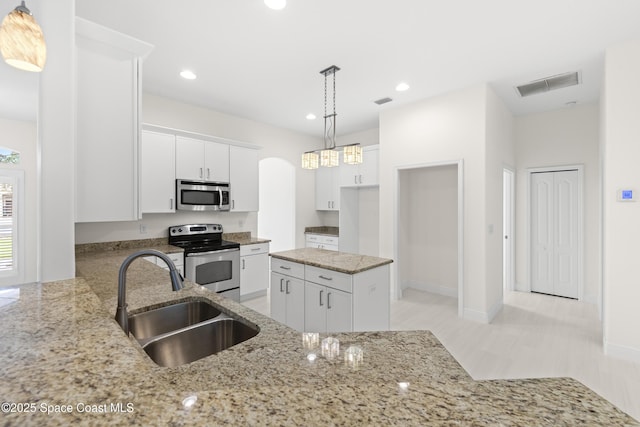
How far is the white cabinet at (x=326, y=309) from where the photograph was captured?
254 centimetres

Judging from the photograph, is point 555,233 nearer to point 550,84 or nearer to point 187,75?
point 550,84

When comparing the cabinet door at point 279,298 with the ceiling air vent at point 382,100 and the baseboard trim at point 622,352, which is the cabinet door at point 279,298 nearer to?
the ceiling air vent at point 382,100

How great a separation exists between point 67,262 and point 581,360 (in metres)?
3.99

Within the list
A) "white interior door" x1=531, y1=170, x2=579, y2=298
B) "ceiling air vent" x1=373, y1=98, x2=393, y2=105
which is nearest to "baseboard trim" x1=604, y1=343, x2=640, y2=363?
"white interior door" x1=531, y1=170, x2=579, y2=298

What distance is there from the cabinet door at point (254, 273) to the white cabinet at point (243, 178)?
80 cm

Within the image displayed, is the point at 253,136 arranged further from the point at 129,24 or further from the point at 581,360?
the point at 581,360

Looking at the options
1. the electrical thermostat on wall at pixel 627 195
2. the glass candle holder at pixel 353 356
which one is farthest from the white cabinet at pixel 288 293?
the electrical thermostat on wall at pixel 627 195

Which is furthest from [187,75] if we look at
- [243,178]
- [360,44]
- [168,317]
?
[168,317]

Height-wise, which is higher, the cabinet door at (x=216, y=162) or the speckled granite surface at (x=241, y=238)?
the cabinet door at (x=216, y=162)

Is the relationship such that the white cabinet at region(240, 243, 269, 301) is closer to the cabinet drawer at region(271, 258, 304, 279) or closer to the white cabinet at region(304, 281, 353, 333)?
the cabinet drawer at region(271, 258, 304, 279)

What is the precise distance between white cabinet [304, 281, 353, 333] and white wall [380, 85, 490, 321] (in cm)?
197

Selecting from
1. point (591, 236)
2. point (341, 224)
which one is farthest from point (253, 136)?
point (591, 236)

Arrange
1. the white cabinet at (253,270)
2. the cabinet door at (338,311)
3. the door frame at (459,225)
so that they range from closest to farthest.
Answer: the cabinet door at (338,311)
the door frame at (459,225)
the white cabinet at (253,270)

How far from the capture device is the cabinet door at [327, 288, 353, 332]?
2.52 metres
